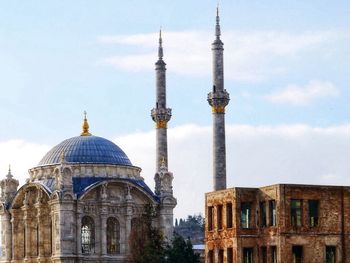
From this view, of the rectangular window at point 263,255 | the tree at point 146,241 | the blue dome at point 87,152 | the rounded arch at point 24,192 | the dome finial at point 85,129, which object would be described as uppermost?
A: the dome finial at point 85,129

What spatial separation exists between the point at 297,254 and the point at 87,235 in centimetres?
3935

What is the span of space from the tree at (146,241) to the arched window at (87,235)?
3491 millimetres

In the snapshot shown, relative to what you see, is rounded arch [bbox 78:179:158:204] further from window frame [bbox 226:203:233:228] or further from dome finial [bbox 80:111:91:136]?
window frame [bbox 226:203:233:228]

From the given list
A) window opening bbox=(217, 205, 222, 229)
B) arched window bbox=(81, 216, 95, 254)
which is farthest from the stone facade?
arched window bbox=(81, 216, 95, 254)

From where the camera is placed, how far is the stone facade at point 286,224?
6347 centimetres

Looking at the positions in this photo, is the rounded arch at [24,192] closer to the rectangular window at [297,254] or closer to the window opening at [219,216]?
the window opening at [219,216]

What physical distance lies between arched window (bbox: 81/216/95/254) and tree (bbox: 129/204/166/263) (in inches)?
137

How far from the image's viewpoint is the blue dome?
102 m

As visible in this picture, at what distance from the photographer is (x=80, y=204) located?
9862 centimetres

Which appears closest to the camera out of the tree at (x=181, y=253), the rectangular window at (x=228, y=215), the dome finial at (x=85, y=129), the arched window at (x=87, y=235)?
the rectangular window at (x=228, y=215)

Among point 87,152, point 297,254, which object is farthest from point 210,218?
A: point 87,152

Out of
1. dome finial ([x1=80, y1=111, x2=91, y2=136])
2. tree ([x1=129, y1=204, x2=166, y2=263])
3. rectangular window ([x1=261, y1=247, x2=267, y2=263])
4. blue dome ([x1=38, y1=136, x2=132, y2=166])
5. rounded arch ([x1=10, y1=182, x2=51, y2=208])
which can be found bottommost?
rectangular window ([x1=261, y1=247, x2=267, y2=263])

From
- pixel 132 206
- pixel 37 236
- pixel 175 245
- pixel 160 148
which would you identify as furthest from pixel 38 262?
pixel 175 245

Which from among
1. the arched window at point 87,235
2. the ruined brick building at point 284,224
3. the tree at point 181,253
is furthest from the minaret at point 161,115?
the ruined brick building at point 284,224
